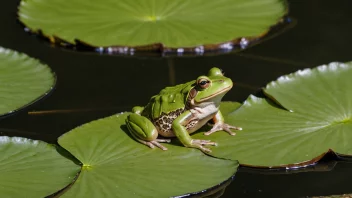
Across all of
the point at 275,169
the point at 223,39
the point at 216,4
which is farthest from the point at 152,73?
the point at 275,169

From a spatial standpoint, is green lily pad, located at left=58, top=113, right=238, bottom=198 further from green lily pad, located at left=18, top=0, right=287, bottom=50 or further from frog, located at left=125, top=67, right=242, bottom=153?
green lily pad, located at left=18, top=0, right=287, bottom=50

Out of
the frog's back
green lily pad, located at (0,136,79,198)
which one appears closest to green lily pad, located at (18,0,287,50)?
the frog's back

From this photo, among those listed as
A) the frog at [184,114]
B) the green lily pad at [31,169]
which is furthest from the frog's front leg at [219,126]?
the green lily pad at [31,169]

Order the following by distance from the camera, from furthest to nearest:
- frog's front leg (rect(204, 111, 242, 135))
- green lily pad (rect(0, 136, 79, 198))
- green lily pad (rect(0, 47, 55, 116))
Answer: green lily pad (rect(0, 47, 55, 116)) < frog's front leg (rect(204, 111, 242, 135)) < green lily pad (rect(0, 136, 79, 198))

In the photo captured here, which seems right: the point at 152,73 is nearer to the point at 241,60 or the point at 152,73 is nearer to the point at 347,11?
the point at 241,60

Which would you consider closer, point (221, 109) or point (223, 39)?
point (221, 109)

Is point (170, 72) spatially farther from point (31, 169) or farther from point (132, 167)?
point (31, 169)

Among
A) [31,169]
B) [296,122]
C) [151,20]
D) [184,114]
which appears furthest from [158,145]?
[151,20]

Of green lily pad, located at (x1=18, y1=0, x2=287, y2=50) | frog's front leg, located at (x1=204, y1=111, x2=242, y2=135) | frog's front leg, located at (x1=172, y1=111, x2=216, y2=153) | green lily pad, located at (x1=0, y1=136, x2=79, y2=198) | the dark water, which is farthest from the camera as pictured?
green lily pad, located at (x1=18, y1=0, x2=287, y2=50)

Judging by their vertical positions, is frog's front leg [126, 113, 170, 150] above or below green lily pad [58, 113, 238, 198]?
above
